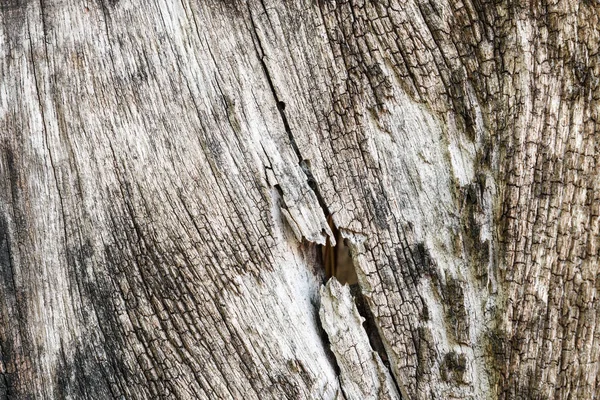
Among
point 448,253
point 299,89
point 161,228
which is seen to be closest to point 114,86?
point 161,228

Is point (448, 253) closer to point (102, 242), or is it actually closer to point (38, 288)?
point (102, 242)

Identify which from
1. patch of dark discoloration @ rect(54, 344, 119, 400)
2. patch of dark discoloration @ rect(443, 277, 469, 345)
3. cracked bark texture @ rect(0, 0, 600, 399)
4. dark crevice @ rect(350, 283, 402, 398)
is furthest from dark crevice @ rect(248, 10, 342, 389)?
patch of dark discoloration @ rect(54, 344, 119, 400)

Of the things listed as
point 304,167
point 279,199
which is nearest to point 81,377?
Answer: point 279,199

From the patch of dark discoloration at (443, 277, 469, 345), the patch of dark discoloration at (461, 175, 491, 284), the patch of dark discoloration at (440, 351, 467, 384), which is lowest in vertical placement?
the patch of dark discoloration at (440, 351, 467, 384)

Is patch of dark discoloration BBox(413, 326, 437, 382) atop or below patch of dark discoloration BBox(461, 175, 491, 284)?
below

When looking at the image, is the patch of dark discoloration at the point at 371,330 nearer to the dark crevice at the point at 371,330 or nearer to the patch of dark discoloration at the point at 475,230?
the dark crevice at the point at 371,330

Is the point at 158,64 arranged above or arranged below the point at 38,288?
above

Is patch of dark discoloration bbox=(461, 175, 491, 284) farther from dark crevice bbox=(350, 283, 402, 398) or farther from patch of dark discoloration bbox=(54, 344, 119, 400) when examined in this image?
patch of dark discoloration bbox=(54, 344, 119, 400)

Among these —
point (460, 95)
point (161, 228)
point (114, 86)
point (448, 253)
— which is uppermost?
point (114, 86)
